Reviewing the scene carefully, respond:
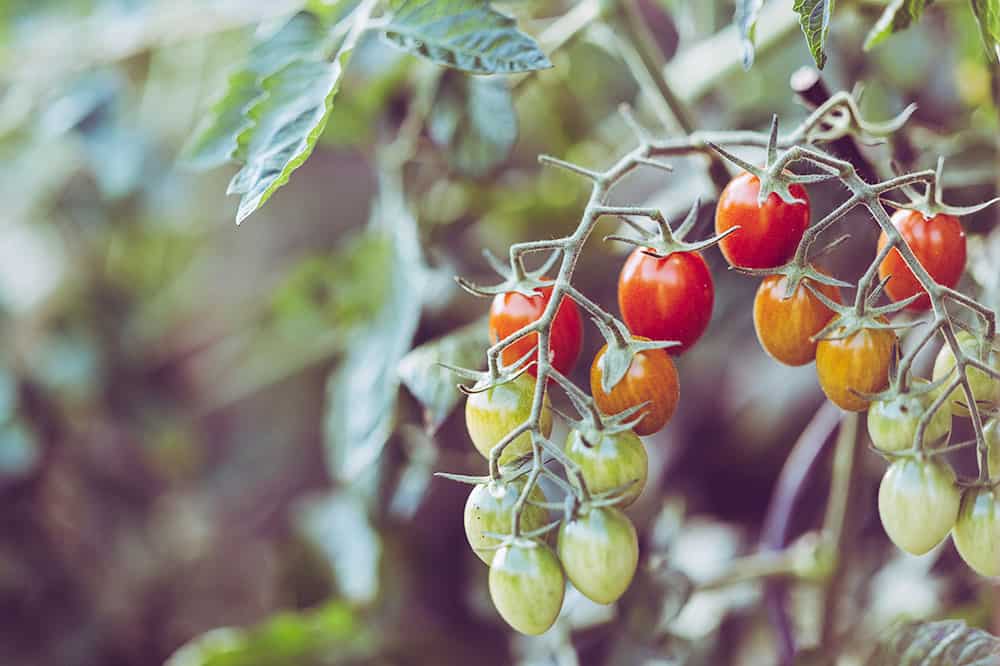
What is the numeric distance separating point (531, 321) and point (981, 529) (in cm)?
20

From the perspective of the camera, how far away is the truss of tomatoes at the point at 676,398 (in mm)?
390

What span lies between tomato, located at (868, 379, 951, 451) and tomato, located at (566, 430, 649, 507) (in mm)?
94

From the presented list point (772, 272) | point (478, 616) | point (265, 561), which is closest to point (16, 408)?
point (265, 561)

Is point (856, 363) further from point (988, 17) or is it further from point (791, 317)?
point (988, 17)

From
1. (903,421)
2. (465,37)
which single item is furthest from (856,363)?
(465,37)

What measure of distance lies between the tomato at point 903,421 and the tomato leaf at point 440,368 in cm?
21

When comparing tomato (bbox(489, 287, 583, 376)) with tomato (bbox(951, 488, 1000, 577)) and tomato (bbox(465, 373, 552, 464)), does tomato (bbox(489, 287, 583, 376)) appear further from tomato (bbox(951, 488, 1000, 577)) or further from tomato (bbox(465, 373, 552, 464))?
tomato (bbox(951, 488, 1000, 577))

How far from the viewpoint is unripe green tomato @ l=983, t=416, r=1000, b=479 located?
392 millimetres

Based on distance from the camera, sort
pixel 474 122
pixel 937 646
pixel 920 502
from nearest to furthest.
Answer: pixel 920 502
pixel 937 646
pixel 474 122

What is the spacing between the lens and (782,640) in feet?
2.06

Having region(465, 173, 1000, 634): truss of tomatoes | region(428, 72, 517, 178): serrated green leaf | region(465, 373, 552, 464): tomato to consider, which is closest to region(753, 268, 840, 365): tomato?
region(465, 173, 1000, 634): truss of tomatoes

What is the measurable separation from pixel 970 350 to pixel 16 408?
0.99m

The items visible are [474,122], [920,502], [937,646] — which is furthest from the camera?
[474,122]

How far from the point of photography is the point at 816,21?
15.7 inches
